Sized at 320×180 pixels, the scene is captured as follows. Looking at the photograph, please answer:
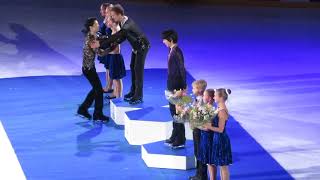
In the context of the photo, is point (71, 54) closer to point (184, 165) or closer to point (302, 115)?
point (302, 115)

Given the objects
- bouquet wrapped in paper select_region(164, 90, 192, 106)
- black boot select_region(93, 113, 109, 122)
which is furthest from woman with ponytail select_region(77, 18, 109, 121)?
bouquet wrapped in paper select_region(164, 90, 192, 106)

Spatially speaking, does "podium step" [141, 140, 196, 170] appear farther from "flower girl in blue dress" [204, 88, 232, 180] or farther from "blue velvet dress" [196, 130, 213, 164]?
"flower girl in blue dress" [204, 88, 232, 180]

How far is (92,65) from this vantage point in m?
11.1

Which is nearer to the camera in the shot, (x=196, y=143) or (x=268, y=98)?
(x=196, y=143)

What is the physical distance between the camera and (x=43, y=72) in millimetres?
14625

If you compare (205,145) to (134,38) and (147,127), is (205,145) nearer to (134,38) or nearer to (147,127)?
(147,127)

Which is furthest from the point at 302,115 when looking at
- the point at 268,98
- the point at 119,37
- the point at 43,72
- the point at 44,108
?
the point at 43,72

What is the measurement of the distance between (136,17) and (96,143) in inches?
356

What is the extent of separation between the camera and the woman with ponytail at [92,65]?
1103 centimetres

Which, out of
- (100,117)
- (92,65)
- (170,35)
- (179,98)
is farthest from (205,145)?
(100,117)

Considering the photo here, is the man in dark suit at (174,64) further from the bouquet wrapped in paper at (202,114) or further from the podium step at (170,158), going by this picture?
the bouquet wrapped in paper at (202,114)

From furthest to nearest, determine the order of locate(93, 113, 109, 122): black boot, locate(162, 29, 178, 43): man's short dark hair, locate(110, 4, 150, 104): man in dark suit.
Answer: locate(93, 113, 109, 122): black boot, locate(110, 4, 150, 104): man in dark suit, locate(162, 29, 178, 43): man's short dark hair

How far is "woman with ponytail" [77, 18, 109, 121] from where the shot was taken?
11031 millimetres

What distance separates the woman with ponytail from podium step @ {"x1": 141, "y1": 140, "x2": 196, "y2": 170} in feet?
6.20
